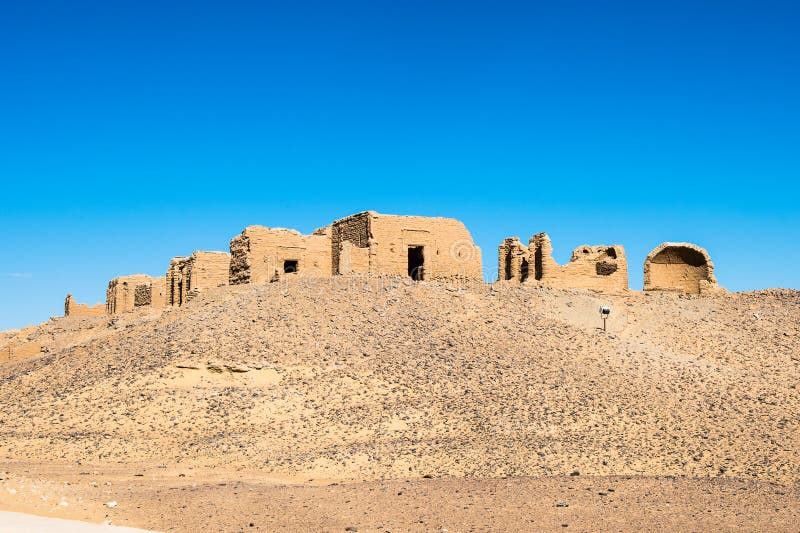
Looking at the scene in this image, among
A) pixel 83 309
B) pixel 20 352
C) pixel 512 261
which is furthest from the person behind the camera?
pixel 83 309

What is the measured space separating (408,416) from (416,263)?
45.7 feet

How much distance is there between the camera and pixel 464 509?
36.2 feet

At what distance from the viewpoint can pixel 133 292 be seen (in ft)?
141

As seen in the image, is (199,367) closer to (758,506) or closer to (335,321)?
(335,321)

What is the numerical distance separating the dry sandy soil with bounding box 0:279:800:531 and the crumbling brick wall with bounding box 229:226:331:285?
2.13 meters

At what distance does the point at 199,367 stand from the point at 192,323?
319 cm

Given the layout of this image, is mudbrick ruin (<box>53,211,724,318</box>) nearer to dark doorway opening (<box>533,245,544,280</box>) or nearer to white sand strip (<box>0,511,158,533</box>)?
dark doorway opening (<box>533,245,544,280</box>)

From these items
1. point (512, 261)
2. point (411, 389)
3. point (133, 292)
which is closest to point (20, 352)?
point (133, 292)

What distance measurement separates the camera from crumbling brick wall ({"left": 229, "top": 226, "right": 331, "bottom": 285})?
27.4m

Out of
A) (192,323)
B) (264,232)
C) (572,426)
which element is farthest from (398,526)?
(264,232)

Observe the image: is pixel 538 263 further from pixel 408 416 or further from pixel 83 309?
pixel 83 309

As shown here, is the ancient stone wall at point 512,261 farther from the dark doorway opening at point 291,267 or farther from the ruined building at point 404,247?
the dark doorway opening at point 291,267

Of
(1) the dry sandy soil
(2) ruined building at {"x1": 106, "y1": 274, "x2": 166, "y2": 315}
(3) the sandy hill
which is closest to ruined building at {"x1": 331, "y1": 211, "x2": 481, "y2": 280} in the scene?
(1) the dry sandy soil

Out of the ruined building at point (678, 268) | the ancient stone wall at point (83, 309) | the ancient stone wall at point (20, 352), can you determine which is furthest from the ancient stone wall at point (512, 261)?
the ancient stone wall at point (83, 309)
